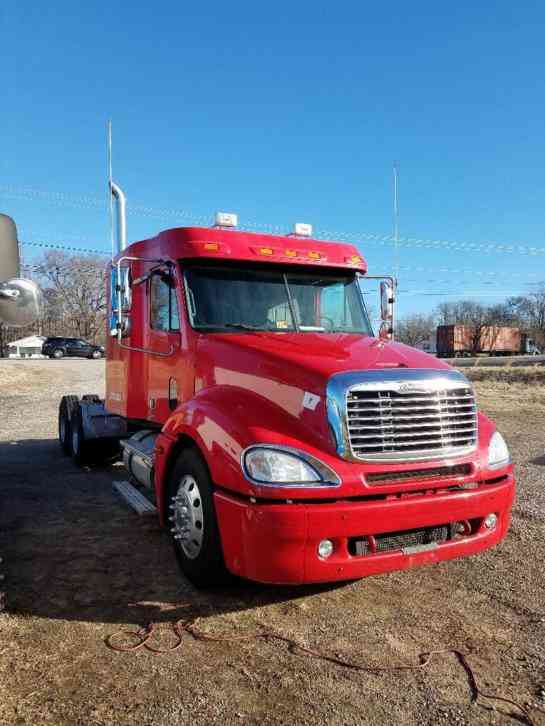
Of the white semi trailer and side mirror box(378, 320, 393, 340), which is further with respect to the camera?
side mirror box(378, 320, 393, 340)

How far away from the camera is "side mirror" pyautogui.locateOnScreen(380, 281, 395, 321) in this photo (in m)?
5.97

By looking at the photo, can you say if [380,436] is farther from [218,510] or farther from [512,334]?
[512,334]

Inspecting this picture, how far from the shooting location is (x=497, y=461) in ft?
12.9

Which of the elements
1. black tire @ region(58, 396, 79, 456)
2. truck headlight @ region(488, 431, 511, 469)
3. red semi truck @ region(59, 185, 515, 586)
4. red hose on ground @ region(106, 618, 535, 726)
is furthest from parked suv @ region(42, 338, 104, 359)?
truck headlight @ region(488, 431, 511, 469)

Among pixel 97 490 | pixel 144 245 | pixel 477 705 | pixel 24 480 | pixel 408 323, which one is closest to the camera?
pixel 477 705

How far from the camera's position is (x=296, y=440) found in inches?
136

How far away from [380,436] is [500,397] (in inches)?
619

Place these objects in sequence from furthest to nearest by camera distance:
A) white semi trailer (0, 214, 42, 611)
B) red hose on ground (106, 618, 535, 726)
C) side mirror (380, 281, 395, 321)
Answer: side mirror (380, 281, 395, 321), red hose on ground (106, 618, 535, 726), white semi trailer (0, 214, 42, 611)

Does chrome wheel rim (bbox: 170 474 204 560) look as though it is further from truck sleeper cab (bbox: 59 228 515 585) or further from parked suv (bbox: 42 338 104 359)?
parked suv (bbox: 42 338 104 359)

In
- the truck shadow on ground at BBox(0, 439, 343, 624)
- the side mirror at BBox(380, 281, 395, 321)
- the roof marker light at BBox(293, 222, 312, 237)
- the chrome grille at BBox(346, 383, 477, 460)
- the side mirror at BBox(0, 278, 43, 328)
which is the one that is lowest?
the truck shadow on ground at BBox(0, 439, 343, 624)

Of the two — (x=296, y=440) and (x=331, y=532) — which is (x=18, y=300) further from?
(x=331, y=532)

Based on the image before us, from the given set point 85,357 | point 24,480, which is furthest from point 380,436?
point 85,357

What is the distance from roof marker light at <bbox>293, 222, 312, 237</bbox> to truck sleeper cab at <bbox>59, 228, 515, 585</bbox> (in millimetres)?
719

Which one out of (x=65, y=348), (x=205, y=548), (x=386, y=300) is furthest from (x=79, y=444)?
(x=65, y=348)
